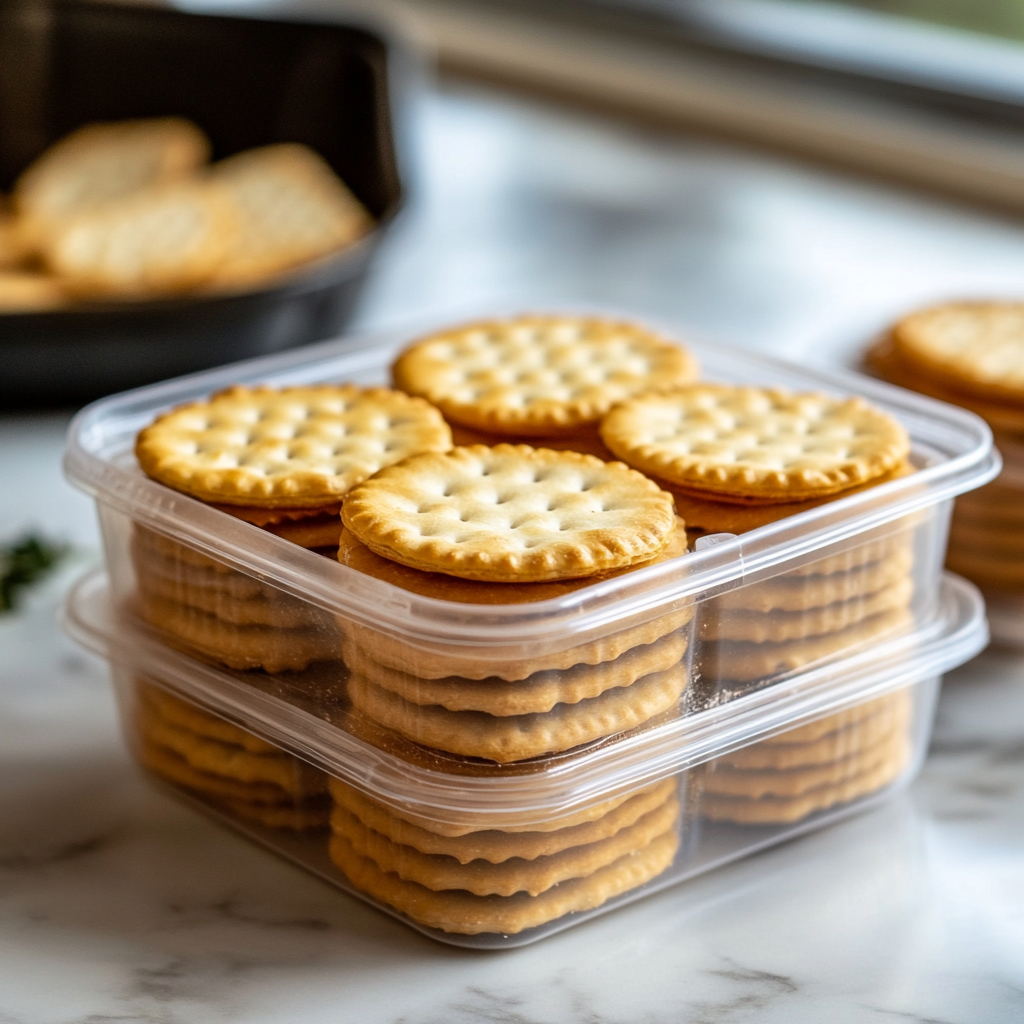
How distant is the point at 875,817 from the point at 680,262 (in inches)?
43.6

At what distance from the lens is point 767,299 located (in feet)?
5.83

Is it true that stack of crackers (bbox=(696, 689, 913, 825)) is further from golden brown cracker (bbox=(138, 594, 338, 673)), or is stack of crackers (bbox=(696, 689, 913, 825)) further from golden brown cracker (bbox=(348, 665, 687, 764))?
golden brown cracker (bbox=(138, 594, 338, 673))

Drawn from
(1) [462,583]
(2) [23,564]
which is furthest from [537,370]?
(2) [23,564]

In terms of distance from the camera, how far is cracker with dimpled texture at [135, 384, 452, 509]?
844 mm

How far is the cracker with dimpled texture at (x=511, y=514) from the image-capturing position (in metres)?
0.74

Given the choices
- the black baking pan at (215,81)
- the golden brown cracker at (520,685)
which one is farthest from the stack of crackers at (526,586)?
the black baking pan at (215,81)

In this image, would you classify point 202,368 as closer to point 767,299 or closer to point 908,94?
point 767,299

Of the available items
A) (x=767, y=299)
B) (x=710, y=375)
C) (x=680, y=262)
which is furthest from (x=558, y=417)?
(x=680, y=262)

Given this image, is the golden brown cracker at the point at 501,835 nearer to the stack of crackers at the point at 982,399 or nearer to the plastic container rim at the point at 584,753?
the plastic container rim at the point at 584,753

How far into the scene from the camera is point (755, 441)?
0.90m

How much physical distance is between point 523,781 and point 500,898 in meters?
0.08

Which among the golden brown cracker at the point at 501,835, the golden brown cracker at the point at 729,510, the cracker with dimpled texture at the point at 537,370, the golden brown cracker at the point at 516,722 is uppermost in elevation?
the cracker with dimpled texture at the point at 537,370

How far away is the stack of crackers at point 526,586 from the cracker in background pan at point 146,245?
0.64 meters

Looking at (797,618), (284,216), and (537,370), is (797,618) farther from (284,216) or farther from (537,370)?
(284,216)
